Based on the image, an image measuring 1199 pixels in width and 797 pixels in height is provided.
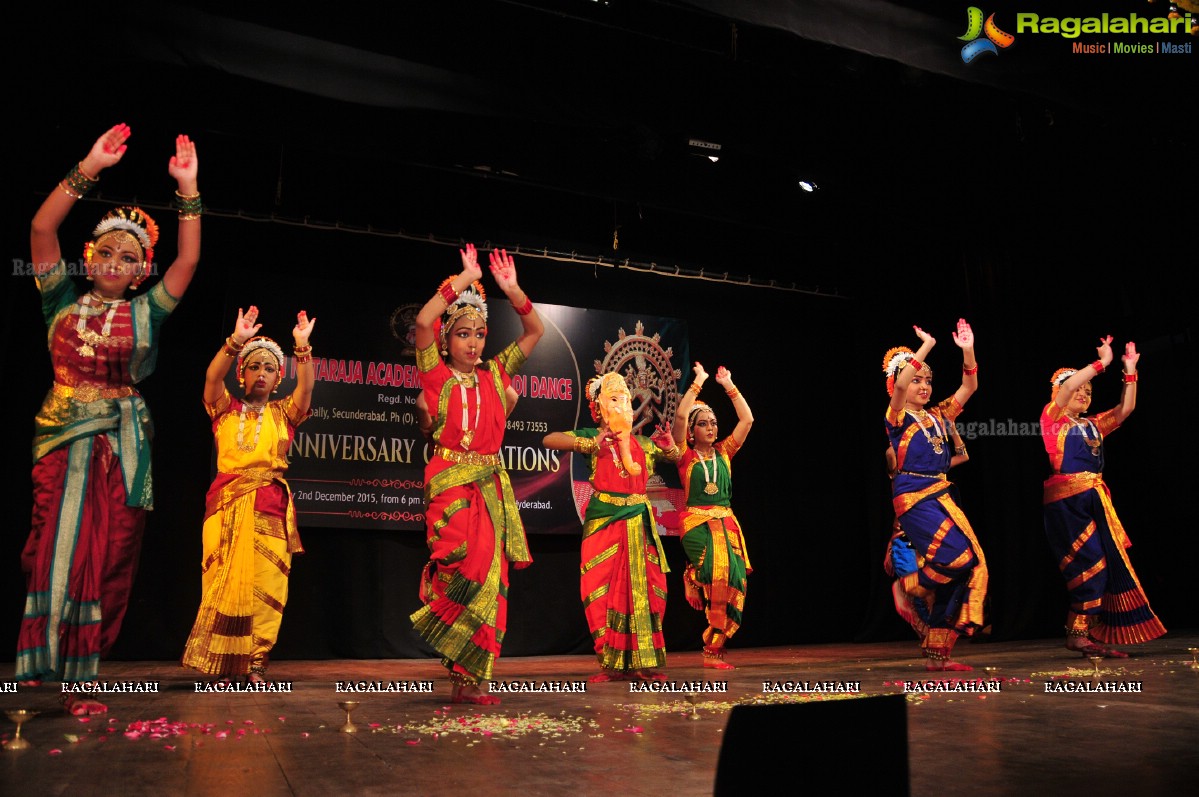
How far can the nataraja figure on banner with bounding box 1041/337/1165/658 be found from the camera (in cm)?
527

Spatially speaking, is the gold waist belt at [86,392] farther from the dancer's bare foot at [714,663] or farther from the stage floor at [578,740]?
the dancer's bare foot at [714,663]

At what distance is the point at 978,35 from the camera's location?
447 cm

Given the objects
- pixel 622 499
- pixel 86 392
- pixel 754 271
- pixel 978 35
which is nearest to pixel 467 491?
pixel 622 499

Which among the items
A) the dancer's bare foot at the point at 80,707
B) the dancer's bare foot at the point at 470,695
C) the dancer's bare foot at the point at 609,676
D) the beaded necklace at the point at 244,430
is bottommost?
the dancer's bare foot at the point at 609,676

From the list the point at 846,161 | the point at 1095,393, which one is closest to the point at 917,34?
the point at 846,161

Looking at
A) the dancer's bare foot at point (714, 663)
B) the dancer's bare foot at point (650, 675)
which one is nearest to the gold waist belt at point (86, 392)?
the dancer's bare foot at point (650, 675)

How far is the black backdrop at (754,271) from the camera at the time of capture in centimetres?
479

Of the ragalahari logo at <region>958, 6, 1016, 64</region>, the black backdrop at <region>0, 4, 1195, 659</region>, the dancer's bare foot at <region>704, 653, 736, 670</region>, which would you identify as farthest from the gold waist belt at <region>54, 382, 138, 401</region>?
the ragalahari logo at <region>958, 6, 1016, 64</region>

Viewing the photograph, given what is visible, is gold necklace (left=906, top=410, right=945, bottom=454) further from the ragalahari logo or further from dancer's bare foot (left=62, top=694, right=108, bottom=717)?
dancer's bare foot (left=62, top=694, right=108, bottom=717)

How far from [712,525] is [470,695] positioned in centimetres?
210

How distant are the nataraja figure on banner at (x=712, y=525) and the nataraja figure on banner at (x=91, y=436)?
2.77 m

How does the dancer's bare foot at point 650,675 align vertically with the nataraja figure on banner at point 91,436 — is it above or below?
below

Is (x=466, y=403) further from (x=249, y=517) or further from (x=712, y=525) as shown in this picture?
(x=712, y=525)

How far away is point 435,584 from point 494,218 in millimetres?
3499
